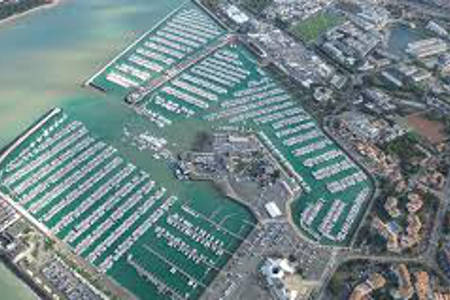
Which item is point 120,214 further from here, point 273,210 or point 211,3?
point 211,3

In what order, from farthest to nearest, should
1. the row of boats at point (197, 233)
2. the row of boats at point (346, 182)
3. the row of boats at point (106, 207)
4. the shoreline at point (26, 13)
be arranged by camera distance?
1. the shoreline at point (26, 13)
2. the row of boats at point (346, 182)
3. the row of boats at point (106, 207)
4. the row of boats at point (197, 233)

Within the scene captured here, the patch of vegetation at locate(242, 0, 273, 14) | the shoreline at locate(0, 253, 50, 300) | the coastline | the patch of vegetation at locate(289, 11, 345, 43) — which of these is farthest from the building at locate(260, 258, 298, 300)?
the patch of vegetation at locate(242, 0, 273, 14)

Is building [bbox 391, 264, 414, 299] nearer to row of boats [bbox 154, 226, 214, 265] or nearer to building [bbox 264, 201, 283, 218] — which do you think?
building [bbox 264, 201, 283, 218]

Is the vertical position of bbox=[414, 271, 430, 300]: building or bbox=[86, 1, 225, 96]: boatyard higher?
bbox=[86, 1, 225, 96]: boatyard

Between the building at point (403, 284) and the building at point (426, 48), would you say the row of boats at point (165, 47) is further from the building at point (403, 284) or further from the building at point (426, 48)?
the building at point (403, 284)

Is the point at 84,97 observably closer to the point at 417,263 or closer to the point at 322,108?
the point at 322,108

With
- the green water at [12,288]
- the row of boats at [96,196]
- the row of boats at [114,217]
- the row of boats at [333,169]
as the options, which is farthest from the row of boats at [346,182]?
the green water at [12,288]

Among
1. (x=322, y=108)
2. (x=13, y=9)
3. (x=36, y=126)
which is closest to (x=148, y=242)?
(x=36, y=126)
